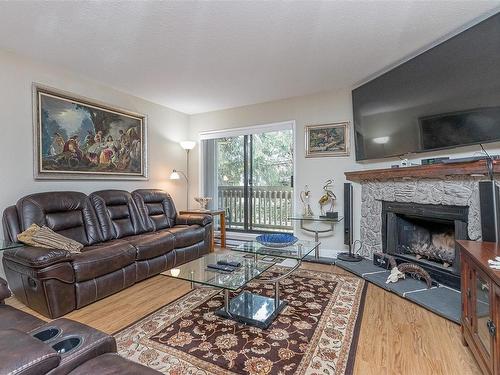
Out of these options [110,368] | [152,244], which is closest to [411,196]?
[152,244]

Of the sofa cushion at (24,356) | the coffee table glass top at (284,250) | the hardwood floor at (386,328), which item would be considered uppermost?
the sofa cushion at (24,356)

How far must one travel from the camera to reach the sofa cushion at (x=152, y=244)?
278cm

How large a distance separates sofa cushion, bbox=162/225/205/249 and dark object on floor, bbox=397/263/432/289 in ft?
7.97

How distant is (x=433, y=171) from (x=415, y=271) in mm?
1042

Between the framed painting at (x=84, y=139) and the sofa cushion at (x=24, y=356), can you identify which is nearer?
the sofa cushion at (x=24, y=356)

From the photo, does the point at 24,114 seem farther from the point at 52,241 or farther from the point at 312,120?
the point at 312,120

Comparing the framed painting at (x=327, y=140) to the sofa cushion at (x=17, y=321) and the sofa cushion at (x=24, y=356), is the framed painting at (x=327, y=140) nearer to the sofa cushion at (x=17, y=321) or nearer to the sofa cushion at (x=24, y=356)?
the sofa cushion at (x=17, y=321)

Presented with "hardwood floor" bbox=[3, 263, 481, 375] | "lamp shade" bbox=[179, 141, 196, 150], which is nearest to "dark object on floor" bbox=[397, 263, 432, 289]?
"hardwood floor" bbox=[3, 263, 481, 375]

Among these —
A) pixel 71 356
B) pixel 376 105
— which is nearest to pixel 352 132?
pixel 376 105

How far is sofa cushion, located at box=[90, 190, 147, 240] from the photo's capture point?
10.3ft

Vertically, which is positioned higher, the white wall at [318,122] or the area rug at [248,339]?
the white wall at [318,122]

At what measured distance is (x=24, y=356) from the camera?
2.54ft

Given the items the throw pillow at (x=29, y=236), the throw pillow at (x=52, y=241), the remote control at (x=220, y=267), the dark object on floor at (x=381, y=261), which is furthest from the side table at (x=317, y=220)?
the throw pillow at (x=29, y=236)

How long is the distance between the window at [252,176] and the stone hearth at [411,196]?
1328mm
